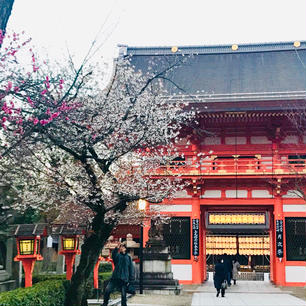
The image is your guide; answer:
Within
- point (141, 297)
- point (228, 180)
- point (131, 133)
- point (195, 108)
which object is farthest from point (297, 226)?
point (131, 133)

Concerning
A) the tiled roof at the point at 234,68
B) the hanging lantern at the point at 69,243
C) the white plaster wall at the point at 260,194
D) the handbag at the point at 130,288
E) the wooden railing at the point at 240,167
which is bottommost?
the handbag at the point at 130,288

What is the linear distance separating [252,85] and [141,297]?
15.0 meters

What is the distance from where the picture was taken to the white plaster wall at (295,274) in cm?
2234

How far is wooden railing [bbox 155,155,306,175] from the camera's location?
22.7 metres

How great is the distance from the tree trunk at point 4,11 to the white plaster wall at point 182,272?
1782 cm

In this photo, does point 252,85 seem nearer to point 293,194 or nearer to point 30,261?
point 293,194

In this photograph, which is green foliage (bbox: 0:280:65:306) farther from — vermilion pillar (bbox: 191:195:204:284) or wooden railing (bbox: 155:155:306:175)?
vermilion pillar (bbox: 191:195:204:284)

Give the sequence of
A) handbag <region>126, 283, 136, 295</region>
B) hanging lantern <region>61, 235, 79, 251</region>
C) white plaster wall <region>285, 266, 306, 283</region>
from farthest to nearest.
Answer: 1. white plaster wall <region>285, 266, 306, 283</region>
2. hanging lantern <region>61, 235, 79, 251</region>
3. handbag <region>126, 283, 136, 295</region>

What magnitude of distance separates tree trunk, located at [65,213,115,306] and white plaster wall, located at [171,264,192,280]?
38.4 ft

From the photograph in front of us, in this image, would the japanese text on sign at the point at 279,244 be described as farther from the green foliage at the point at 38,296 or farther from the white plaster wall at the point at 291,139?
the green foliage at the point at 38,296

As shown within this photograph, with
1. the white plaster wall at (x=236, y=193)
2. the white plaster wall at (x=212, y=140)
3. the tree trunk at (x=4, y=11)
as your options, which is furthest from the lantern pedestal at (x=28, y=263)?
the white plaster wall at (x=212, y=140)

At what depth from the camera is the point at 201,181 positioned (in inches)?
929

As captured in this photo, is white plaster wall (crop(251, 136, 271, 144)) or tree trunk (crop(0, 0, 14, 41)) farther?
white plaster wall (crop(251, 136, 271, 144))

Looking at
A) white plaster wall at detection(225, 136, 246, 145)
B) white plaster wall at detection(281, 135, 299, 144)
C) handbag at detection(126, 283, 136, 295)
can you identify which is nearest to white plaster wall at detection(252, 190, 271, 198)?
white plaster wall at detection(225, 136, 246, 145)
